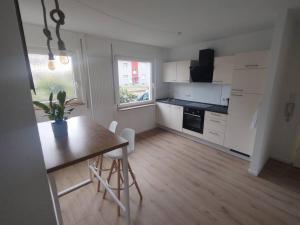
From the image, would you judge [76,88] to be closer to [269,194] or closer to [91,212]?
[91,212]

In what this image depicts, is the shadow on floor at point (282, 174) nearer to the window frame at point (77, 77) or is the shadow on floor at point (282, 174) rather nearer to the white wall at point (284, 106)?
the white wall at point (284, 106)

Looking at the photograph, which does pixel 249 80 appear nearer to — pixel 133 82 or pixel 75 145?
pixel 133 82

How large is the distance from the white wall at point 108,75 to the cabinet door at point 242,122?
7.18ft

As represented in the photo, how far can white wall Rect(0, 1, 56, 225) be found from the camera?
56 cm

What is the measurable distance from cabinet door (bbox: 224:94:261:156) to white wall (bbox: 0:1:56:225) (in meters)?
2.88

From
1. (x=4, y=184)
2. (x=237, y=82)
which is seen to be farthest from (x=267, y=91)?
(x=4, y=184)

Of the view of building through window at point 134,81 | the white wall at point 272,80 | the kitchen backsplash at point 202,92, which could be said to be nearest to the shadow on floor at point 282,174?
the white wall at point 272,80

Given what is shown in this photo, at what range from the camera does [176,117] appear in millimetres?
3896

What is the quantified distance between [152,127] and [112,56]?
7.51ft

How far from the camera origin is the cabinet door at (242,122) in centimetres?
259

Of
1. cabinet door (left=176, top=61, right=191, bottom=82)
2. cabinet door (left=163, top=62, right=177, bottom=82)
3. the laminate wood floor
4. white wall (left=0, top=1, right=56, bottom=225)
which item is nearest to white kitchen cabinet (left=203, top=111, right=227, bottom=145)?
the laminate wood floor

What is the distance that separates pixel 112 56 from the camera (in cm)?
335

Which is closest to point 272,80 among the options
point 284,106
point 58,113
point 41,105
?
point 284,106

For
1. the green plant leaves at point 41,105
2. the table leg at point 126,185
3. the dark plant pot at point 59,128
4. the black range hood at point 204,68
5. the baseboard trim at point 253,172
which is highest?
the black range hood at point 204,68
